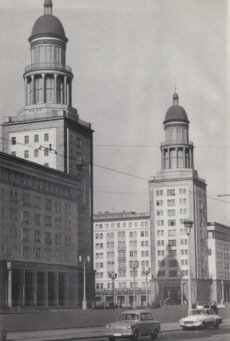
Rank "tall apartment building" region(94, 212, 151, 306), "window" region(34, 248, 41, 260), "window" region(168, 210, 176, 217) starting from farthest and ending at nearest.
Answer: "tall apartment building" region(94, 212, 151, 306) → "window" region(168, 210, 176, 217) → "window" region(34, 248, 41, 260)

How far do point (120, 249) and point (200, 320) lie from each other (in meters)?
112

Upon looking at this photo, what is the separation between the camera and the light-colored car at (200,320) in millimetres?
42031

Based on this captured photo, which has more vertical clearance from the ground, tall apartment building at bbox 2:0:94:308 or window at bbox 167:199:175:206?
tall apartment building at bbox 2:0:94:308

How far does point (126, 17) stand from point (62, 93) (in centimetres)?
7524

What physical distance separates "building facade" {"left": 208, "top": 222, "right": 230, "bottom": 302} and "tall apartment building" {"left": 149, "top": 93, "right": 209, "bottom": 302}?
717cm

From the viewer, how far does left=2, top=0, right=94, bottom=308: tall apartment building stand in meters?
102

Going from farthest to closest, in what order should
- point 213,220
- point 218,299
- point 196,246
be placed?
1. point 213,220
2. point 218,299
3. point 196,246

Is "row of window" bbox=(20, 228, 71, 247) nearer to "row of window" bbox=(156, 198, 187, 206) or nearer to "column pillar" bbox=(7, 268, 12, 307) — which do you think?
"column pillar" bbox=(7, 268, 12, 307)

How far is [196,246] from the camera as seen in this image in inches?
5261

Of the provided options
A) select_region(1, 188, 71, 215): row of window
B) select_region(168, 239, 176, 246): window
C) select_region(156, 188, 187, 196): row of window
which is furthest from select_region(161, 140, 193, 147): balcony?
select_region(1, 188, 71, 215): row of window

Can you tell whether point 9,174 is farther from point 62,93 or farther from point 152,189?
point 152,189

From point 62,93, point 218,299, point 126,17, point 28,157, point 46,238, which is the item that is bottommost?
point 218,299

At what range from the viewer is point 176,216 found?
136 metres

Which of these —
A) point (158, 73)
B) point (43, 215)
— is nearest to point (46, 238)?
point (43, 215)
